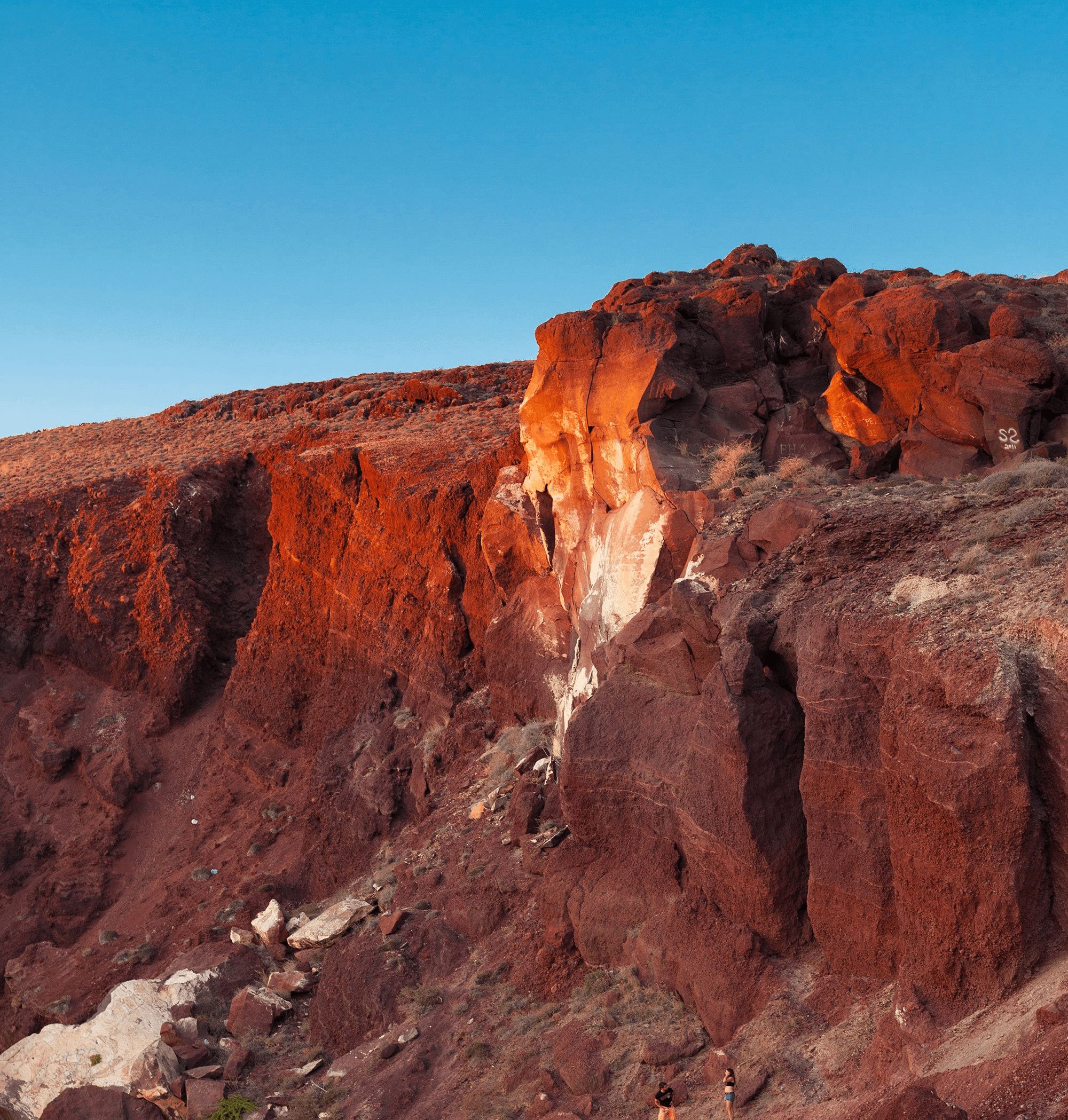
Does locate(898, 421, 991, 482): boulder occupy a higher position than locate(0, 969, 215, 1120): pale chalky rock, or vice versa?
locate(898, 421, 991, 482): boulder

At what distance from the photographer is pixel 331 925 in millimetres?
16062

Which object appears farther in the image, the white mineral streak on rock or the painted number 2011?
the white mineral streak on rock

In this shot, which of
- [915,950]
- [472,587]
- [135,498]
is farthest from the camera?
[135,498]

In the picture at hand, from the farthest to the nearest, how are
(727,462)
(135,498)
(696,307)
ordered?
(135,498) → (696,307) → (727,462)

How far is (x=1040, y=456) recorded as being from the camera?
42.1 ft

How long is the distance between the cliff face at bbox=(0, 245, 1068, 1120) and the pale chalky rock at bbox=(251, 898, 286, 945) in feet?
5.80

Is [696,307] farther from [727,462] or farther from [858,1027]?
[858,1027]

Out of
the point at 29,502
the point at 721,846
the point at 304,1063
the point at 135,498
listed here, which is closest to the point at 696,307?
the point at 721,846

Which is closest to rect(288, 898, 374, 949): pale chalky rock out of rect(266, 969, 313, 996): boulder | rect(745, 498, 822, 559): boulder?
rect(266, 969, 313, 996): boulder

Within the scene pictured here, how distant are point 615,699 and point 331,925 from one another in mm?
7454

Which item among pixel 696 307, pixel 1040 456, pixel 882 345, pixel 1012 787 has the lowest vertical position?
pixel 1012 787

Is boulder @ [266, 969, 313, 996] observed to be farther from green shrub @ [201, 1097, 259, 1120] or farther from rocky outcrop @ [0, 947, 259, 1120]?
green shrub @ [201, 1097, 259, 1120]

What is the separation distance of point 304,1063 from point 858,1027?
835 cm

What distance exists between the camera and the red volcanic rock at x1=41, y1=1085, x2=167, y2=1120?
12.5m
